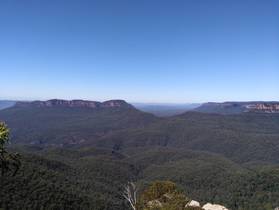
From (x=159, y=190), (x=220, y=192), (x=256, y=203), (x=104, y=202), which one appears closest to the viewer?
(x=159, y=190)

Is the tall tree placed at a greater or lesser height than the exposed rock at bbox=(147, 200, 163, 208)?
greater

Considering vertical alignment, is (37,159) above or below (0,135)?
below

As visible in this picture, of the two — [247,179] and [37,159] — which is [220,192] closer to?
[247,179]

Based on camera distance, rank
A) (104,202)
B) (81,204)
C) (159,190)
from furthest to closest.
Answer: (104,202)
(81,204)
(159,190)

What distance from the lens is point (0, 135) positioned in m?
15.8

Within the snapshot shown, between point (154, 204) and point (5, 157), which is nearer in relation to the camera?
point (5, 157)

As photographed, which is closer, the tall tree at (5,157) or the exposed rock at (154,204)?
the tall tree at (5,157)

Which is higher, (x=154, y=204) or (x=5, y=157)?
(x=5, y=157)

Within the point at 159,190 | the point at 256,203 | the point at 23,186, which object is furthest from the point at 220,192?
the point at 159,190

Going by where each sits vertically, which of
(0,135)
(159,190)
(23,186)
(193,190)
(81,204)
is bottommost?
(193,190)

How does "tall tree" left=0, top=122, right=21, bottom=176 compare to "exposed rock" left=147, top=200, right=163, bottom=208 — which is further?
"exposed rock" left=147, top=200, right=163, bottom=208

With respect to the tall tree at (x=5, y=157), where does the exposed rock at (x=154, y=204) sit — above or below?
below

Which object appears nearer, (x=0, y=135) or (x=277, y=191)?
(x=0, y=135)

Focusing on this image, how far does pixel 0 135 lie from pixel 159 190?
24.4 m
